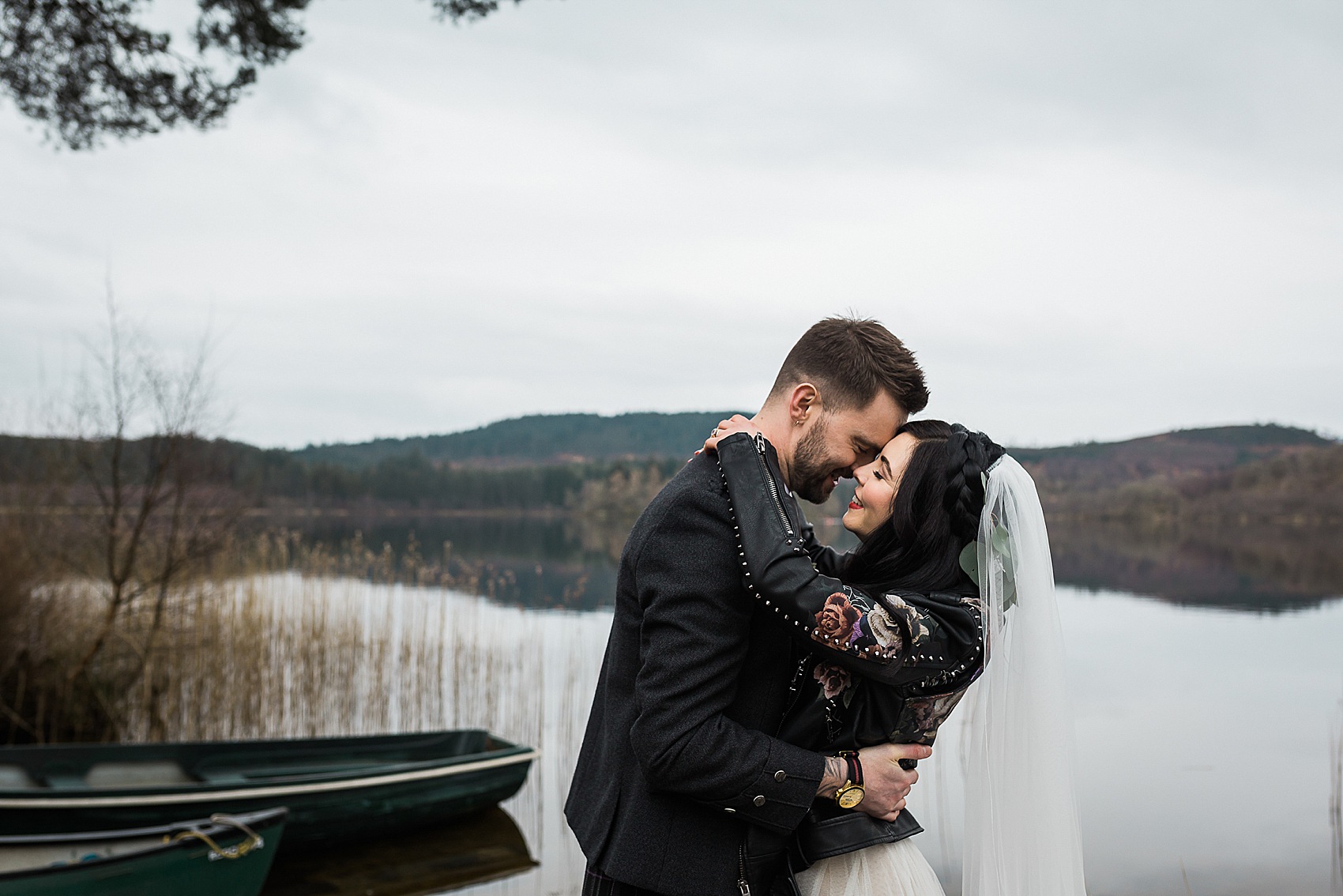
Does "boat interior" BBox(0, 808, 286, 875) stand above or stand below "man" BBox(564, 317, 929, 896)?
below

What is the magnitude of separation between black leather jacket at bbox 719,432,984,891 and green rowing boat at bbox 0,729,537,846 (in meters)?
4.68

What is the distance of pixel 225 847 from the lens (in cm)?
477

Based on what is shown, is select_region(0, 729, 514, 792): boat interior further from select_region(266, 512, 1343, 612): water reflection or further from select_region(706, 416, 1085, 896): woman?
select_region(706, 416, 1085, 896): woman

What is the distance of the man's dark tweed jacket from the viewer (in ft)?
5.31

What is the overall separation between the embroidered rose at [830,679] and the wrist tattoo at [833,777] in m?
0.12

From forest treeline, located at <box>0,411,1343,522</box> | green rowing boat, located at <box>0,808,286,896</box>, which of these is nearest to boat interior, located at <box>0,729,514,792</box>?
green rowing boat, located at <box>0,808,286,896</box>

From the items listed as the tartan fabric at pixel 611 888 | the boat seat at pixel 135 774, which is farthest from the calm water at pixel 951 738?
the tartan fabric at pixel 611 888

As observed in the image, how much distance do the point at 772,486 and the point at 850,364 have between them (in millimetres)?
349

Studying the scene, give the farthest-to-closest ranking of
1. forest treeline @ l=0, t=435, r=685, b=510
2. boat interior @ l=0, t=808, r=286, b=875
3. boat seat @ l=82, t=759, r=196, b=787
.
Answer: forest treeline @ l=0, t=435, r=685, b=510, boat seat @ l=82, t=759, r=196, b=787, boat interior @ l=0, t=808, r=286, b=875

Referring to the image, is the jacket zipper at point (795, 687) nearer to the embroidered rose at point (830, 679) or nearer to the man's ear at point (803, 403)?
the embroidered rose at point (830, 679)

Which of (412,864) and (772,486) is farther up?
(772,486)

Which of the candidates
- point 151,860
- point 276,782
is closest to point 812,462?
point 151,860

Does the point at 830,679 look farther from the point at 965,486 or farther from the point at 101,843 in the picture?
the point at 101,843

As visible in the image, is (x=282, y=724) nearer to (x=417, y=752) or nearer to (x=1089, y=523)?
(x=417, y=752)
